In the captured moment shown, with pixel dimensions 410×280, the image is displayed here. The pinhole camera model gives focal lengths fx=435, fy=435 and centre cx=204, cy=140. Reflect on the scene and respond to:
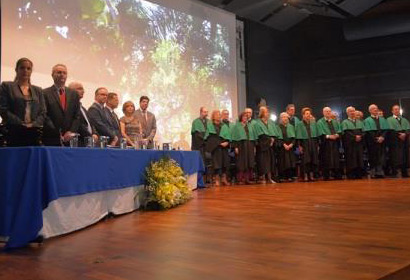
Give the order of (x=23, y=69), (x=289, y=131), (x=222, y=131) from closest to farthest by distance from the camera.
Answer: (x=23, y=69) < (x=222, y=131) < (x=289, y=131)

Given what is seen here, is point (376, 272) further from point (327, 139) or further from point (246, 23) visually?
point (246, 23)

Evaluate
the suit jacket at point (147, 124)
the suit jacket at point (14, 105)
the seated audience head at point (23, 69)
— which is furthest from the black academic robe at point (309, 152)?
the seated audience head at point (23, 69)

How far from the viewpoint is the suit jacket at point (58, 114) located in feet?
11.3

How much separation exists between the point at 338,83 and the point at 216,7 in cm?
423

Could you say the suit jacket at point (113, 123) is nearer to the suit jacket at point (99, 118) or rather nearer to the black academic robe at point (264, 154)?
the suit jacket at point (99, 118)

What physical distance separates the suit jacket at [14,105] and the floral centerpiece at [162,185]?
1.24 meters

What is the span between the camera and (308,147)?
25.8 ft

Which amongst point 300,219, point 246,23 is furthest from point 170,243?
point 246,23

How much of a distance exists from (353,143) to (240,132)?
217cm

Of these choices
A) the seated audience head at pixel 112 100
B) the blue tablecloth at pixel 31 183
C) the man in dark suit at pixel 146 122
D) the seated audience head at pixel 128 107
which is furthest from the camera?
the man in dark suit at pixel 146 122

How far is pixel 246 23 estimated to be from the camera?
10.5 m

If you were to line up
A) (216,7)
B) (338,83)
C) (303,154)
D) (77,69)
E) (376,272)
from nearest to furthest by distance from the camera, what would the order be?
(376,272) < (77,69) < (303,154) < (216,7) < (338,83)

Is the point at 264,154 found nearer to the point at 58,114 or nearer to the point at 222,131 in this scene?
the point at 222,131

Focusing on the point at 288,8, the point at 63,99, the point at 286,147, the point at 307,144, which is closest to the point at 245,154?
the point at 286,147
